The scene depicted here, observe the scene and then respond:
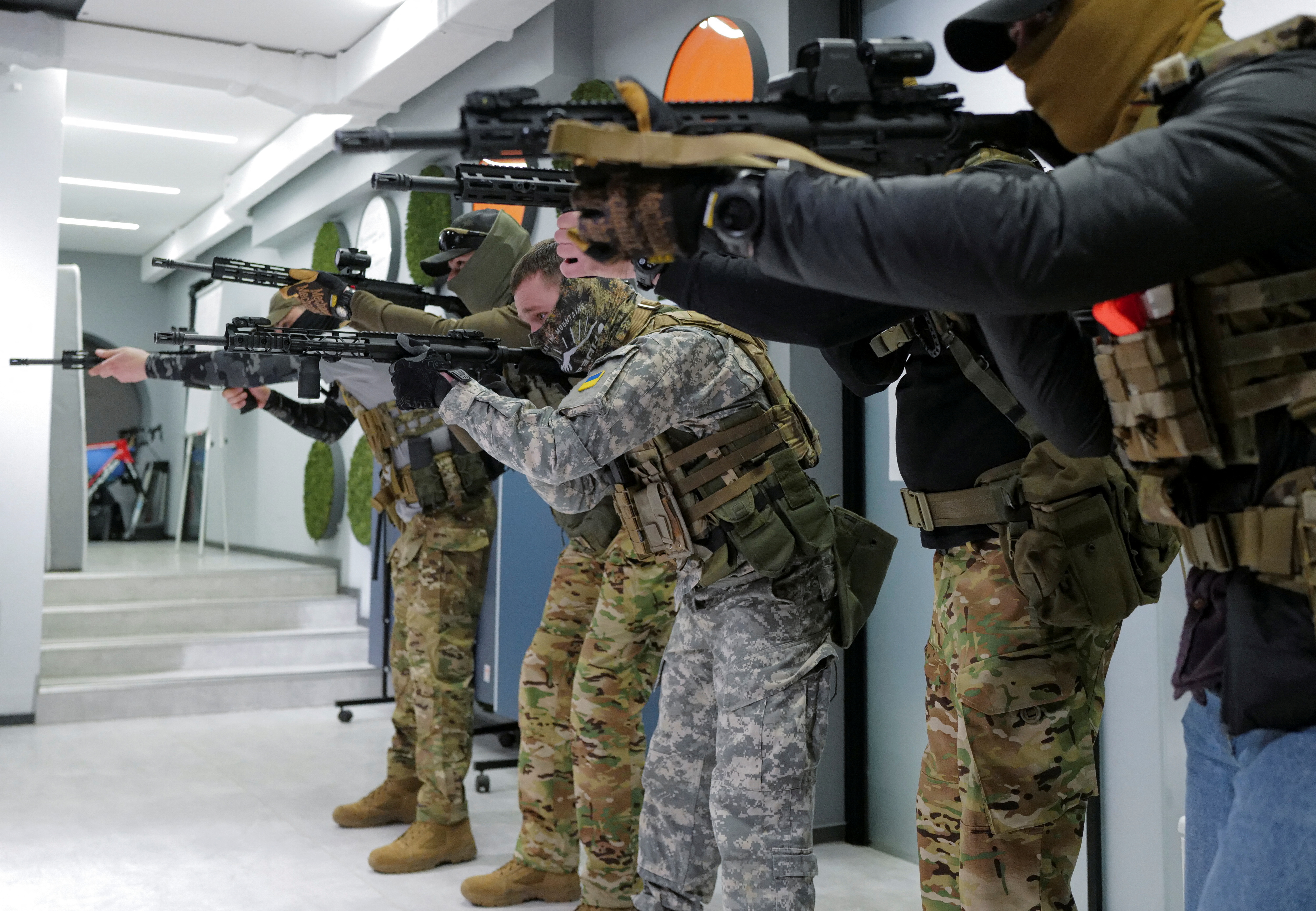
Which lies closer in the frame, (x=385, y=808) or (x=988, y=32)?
(x=988, y=32)

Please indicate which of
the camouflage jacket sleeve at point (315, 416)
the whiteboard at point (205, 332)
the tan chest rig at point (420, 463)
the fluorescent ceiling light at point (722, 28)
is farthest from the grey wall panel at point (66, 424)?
the fluorescent ceiling light at point (722, 28)

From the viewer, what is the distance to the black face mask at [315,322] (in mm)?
3734

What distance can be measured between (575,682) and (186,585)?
496cm

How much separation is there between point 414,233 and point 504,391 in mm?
3485

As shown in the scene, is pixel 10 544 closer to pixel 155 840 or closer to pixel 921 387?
pixel 155 840

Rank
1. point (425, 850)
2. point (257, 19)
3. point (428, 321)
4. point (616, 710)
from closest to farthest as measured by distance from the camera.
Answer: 1. point (616, 710)
2. point (425, 850)
3. point (428, 321)
4. point (257, 19)

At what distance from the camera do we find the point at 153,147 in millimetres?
7914

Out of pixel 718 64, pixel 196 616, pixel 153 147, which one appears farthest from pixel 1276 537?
pixel 153 147

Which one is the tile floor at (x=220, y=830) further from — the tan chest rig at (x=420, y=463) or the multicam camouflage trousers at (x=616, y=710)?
the tan chest rig at (x=420, y=463)

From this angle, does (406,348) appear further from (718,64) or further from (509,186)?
(718,64)

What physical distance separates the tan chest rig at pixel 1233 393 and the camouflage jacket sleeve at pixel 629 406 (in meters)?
1.11

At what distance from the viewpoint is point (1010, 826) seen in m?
1.53

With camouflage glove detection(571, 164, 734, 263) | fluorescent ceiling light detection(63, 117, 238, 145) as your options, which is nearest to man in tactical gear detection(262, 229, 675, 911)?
camouflage glove detection(571, 164, 734, 263)

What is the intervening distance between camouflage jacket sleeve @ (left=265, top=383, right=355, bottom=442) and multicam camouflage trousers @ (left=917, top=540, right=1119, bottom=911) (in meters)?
2.77
